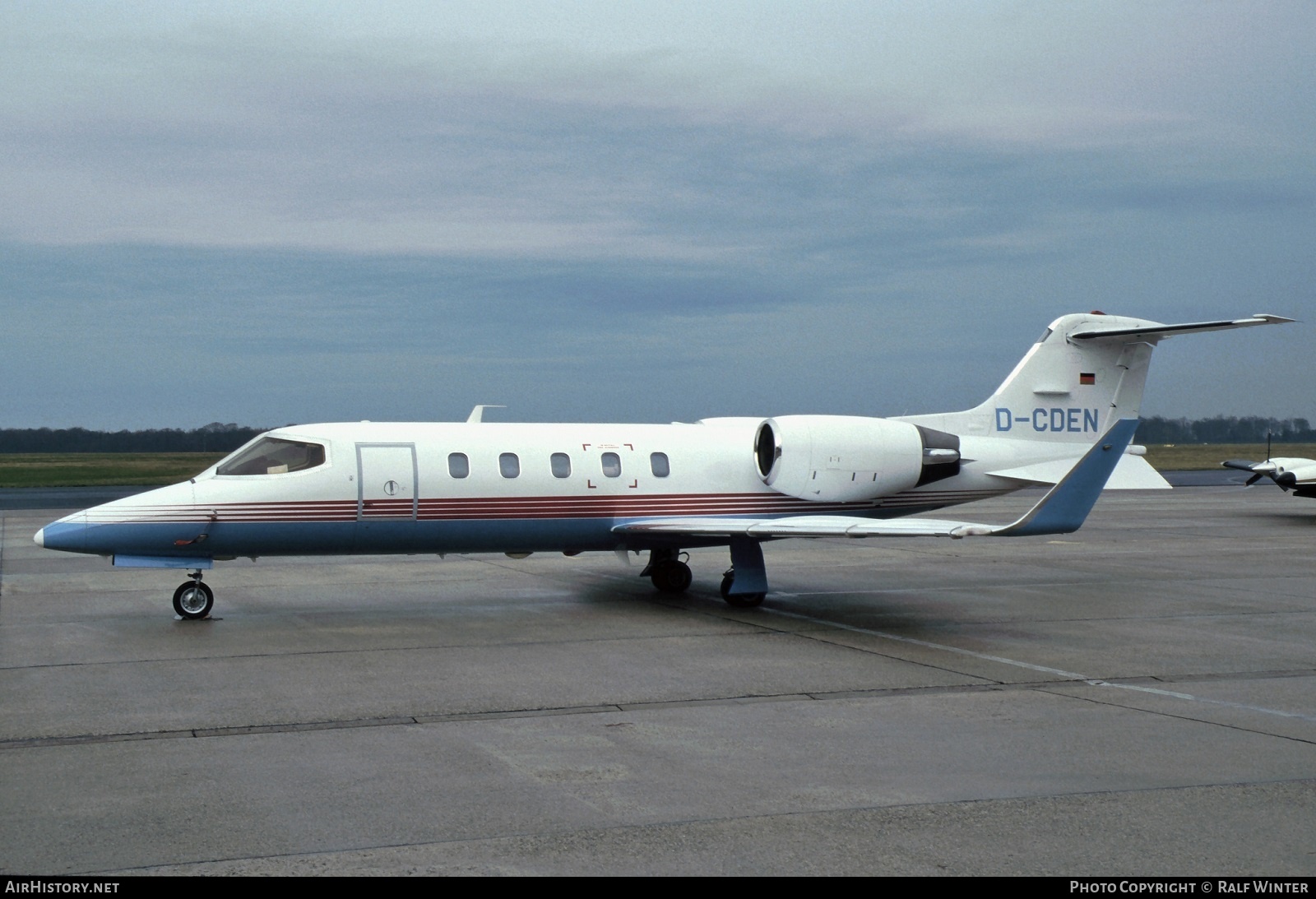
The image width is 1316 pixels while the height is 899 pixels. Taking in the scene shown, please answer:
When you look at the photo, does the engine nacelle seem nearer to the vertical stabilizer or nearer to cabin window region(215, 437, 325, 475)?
the vertical stabilizer

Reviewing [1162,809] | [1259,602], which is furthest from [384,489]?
[1259,602]

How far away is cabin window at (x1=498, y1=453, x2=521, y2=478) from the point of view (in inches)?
621

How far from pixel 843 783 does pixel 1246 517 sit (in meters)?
29.1

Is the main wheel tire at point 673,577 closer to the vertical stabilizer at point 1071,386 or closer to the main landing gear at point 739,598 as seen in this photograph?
the main landing gear at point 739,598

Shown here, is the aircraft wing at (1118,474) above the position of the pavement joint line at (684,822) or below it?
above

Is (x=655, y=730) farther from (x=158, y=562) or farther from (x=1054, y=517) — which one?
(x=158, y=562)

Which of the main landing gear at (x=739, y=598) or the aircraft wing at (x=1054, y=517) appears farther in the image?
the main landing gear at (x=739, y=598)

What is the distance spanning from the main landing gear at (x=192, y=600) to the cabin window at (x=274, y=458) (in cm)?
131

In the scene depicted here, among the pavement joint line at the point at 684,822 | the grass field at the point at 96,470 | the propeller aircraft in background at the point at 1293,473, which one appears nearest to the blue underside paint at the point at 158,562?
the pavement joint line at the point at 684,822

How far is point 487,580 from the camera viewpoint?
1908cm

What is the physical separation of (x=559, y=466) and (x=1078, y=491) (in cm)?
638

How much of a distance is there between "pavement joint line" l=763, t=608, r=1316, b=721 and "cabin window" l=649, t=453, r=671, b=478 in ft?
7.70

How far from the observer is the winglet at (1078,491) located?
512 inches

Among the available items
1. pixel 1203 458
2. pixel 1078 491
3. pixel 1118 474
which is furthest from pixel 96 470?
pixel 1203 458
